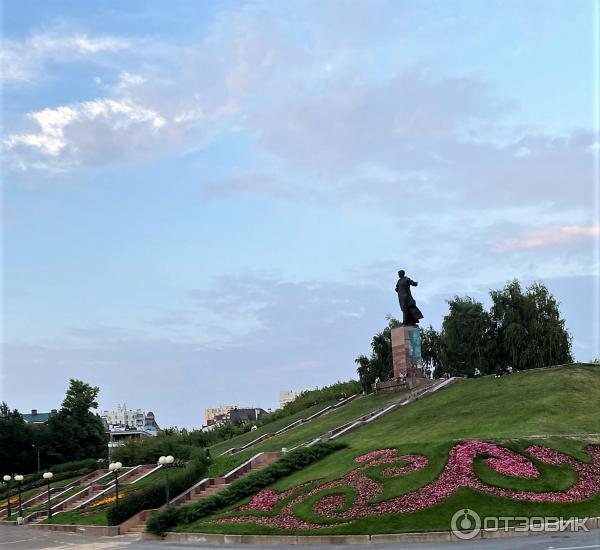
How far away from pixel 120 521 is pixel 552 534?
22.2 meters

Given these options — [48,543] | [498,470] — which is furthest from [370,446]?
[48,543]

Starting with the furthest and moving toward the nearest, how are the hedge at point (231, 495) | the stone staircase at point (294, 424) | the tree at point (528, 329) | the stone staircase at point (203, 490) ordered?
the tree at point (528, 329) < the stone staircase at point (294, 424) < the stone staircase at point (203, 490) < the hedge at point (231, 495)

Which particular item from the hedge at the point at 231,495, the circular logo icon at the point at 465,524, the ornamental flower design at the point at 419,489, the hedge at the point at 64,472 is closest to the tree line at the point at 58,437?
the hedge at the point at 64,472

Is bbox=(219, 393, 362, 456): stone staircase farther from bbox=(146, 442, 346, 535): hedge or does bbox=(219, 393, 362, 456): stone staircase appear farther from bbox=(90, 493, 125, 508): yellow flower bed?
bbox=(146, 442, 346, 535): hedge

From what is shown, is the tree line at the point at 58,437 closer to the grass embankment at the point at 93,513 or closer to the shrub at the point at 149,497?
the grass embankment at the point at 93,513

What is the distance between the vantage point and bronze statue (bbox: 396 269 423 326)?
52.7 metres

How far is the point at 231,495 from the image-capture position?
107 feet

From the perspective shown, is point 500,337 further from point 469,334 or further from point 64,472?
point 64,472

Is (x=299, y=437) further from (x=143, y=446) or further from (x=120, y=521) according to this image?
(x=143, y=446)

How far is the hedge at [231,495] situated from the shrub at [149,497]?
5.01m

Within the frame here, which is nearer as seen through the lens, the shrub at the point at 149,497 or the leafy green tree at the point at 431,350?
the shrub at the point at 149,497

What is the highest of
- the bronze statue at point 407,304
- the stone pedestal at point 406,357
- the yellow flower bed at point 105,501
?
the bronze statue at point 407,304

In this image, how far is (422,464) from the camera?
29.0m

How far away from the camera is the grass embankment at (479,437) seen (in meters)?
25.0
